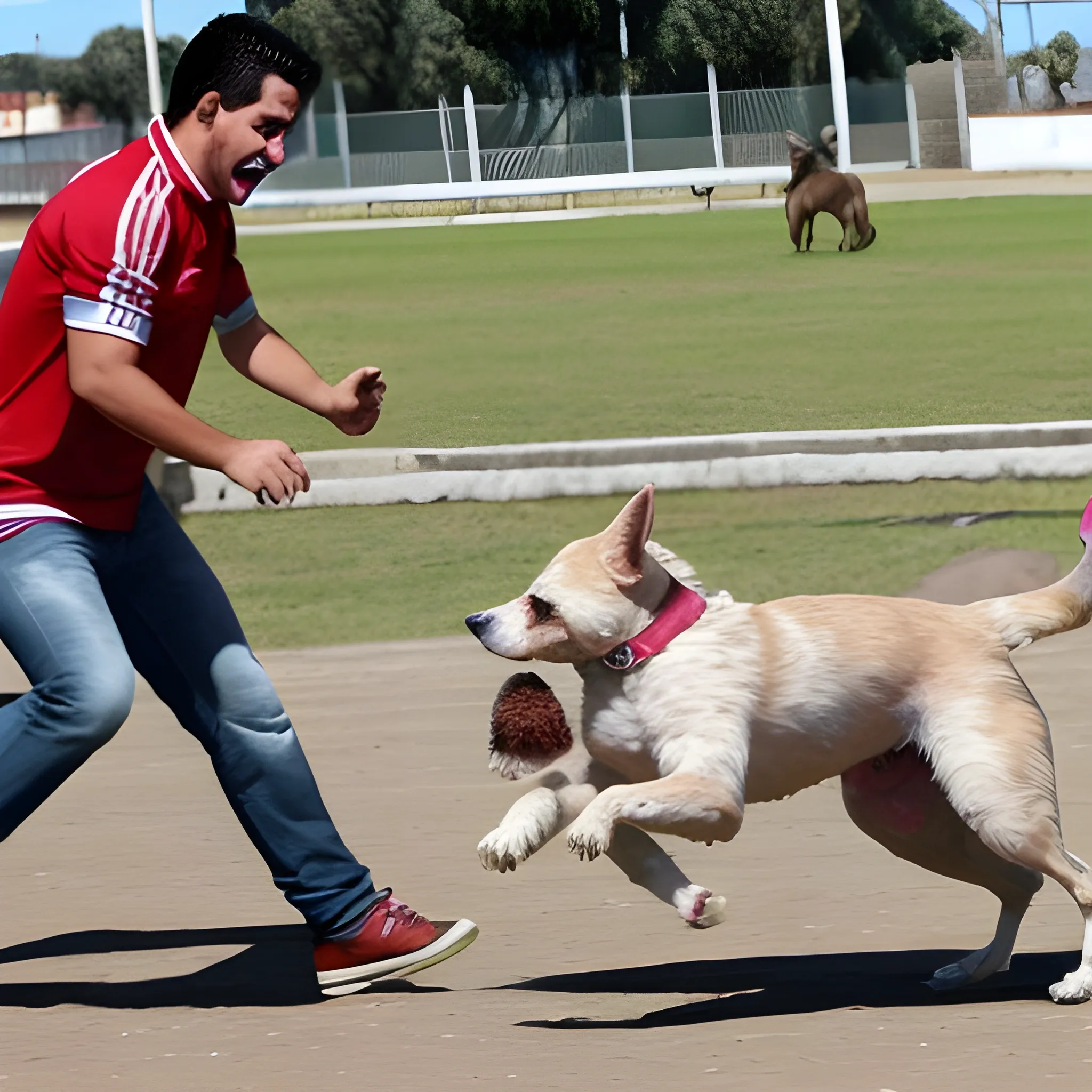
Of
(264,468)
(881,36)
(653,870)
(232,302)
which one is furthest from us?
(881,36)

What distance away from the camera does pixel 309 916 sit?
14.5 feet

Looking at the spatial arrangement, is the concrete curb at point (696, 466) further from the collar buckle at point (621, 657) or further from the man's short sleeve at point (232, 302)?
the collar buckle at point (621, 657)

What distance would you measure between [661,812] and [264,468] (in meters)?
0.99

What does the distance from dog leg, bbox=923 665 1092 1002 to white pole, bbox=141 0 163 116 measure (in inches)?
927

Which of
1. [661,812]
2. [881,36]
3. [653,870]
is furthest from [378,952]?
[881,36]

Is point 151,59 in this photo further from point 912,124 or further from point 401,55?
point 912,124

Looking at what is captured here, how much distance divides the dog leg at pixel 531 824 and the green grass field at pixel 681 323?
10660 mm

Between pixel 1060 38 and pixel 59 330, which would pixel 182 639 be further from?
pixel 1060 38

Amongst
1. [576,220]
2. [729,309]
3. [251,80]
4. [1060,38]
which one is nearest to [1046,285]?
[729,309]

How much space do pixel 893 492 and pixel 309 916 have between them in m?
7.95

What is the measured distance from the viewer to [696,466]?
12.3m

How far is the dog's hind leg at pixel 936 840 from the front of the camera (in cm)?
416

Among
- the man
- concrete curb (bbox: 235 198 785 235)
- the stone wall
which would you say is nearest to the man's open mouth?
the man

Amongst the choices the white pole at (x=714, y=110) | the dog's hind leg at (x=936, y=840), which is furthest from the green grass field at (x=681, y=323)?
the dog's hind leg at (x=936, y=840)
